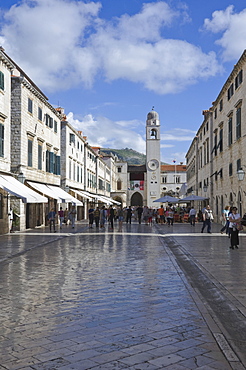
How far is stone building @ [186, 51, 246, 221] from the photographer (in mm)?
26953

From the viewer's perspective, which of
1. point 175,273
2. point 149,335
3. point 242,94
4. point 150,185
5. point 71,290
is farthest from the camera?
point 150,185

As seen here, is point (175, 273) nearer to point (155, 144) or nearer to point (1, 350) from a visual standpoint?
point (1, 350)

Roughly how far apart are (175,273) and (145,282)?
148 centimetres

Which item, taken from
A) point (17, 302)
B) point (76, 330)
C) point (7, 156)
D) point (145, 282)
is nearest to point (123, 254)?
point (145, 282)

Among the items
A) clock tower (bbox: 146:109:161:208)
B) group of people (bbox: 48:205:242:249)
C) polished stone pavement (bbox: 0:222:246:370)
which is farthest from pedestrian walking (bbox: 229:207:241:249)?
clock tower (bbox: 146:109:161:208)

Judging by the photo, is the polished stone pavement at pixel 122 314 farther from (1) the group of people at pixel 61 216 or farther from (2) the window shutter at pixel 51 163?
(2) the window shutter at pixel 51 163

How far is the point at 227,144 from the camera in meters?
31.9

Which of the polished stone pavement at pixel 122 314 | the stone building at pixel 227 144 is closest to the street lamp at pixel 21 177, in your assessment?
the stone building at pixel 227 144

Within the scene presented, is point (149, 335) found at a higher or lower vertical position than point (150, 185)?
lower

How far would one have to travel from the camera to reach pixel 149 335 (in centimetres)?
514

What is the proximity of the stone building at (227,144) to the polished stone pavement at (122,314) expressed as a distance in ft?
48.3

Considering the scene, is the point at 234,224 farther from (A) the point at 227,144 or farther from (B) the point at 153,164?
(B) the point at 153,164

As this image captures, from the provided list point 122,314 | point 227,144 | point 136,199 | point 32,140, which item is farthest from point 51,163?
point 136,199

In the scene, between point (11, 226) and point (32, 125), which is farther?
point (32, 125)
